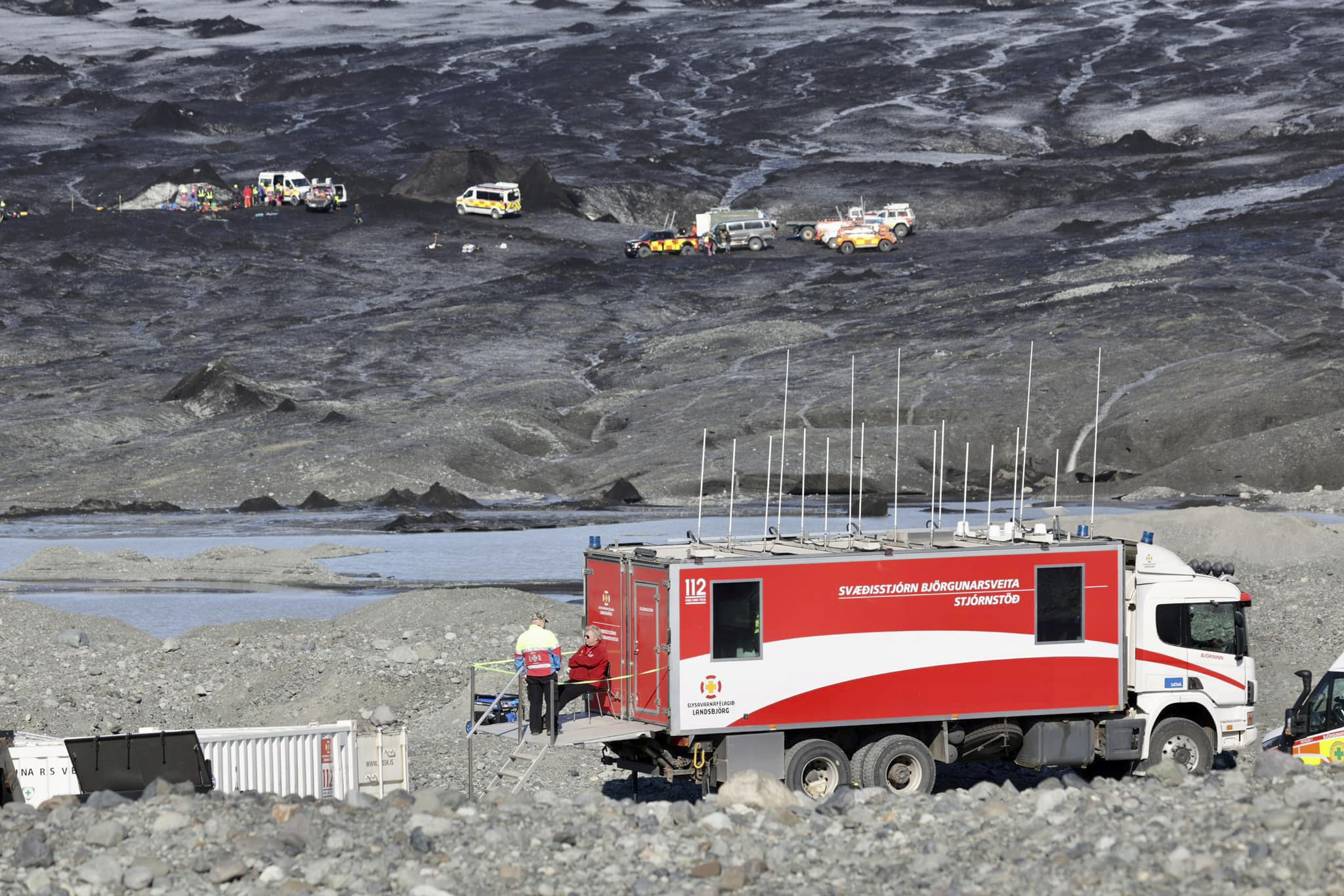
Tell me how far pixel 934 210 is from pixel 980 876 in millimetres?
105468

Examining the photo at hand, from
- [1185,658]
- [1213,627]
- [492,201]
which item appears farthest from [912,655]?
[492,201]

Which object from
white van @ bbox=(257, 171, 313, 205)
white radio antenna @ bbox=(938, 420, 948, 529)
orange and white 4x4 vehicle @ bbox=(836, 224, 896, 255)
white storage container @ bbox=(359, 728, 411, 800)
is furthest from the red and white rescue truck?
white van @ bbox=(257, 171, 313, 205)

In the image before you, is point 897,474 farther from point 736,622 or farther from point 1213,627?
point 736,622

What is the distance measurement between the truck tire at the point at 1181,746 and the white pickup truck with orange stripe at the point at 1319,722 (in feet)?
3.49

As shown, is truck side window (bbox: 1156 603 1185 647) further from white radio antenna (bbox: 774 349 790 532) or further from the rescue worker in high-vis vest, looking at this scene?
the rescue worker in high-vis vest

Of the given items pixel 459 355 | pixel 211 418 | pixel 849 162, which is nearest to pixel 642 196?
pixel 849 162

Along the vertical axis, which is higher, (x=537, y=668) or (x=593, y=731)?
(x=537, y=668)

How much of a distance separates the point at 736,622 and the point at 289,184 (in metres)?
102

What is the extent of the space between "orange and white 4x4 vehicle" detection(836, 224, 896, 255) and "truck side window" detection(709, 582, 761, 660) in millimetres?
83305

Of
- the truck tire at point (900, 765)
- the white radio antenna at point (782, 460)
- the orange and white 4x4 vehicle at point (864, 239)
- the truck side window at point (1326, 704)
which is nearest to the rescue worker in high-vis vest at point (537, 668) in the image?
the white radio antenna at point (782, 460)

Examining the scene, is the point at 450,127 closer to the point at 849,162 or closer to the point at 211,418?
the point at 849,162

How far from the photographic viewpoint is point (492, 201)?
109m

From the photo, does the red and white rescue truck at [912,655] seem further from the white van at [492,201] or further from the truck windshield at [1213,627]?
the white van at [492,201]

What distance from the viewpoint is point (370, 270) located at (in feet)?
323
